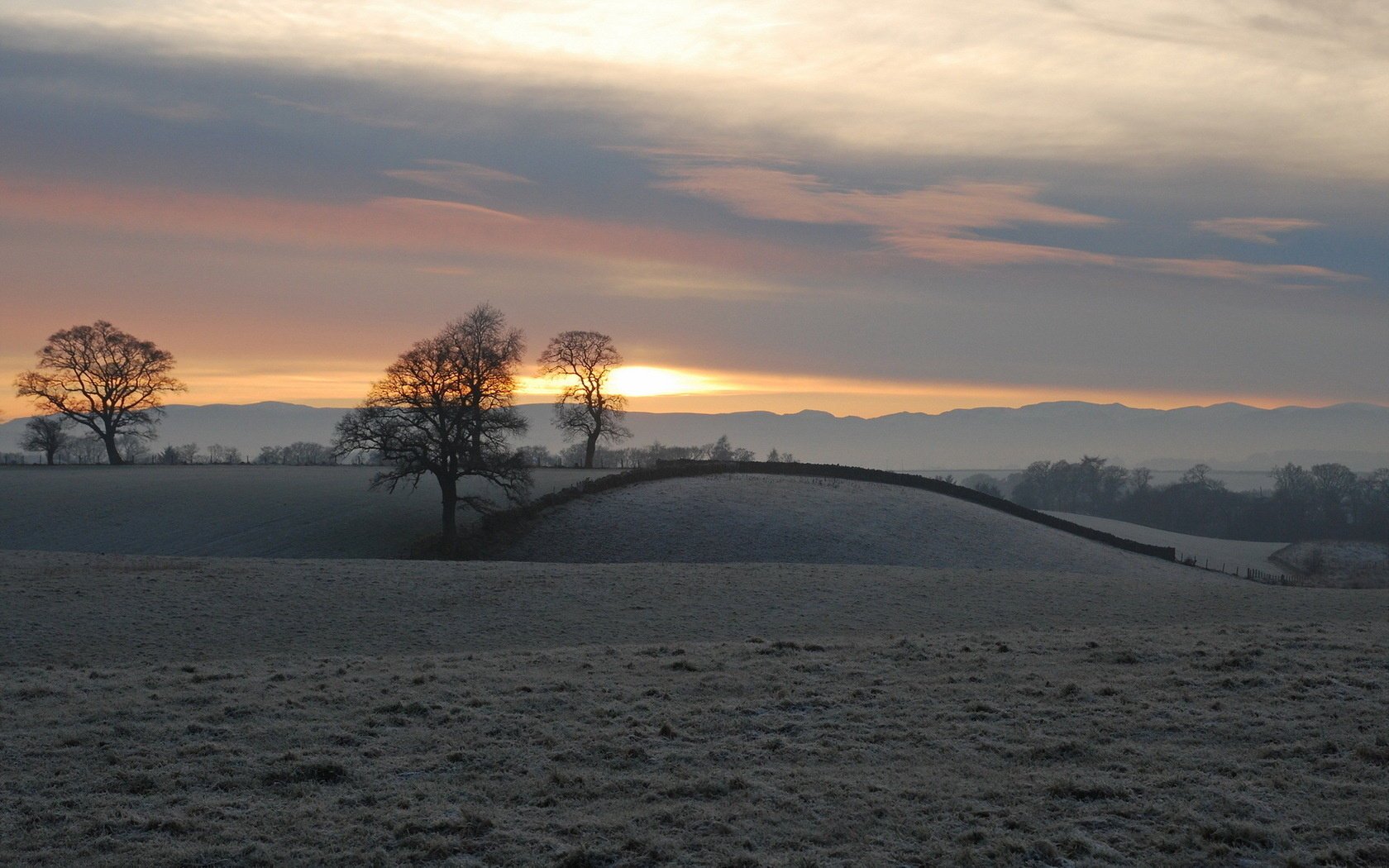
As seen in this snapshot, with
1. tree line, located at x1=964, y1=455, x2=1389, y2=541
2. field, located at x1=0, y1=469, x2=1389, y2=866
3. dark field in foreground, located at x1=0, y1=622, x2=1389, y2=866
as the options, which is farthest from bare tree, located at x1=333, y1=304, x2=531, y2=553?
tree line, located at x1=964, y1=455, x2=1389, y2=541

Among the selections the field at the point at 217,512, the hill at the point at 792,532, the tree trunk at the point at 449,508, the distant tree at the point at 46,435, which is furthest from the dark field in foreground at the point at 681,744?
the distant tree at the point at 46,435

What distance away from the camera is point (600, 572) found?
116ft

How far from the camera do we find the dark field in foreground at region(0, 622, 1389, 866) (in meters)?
10.1

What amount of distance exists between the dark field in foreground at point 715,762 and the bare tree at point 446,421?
1246 inches

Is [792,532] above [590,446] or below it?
below

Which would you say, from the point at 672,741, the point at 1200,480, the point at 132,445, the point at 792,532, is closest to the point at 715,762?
the point at 672,741

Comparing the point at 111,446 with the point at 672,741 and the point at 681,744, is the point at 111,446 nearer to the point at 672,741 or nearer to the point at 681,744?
the point at 672,741

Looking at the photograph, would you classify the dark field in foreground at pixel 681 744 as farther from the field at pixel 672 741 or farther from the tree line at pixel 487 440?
the tree line at pixel 487 440

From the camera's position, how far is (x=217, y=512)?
190 feet

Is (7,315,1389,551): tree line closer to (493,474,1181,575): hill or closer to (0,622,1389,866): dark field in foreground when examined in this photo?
(493,474,1181,575): hill

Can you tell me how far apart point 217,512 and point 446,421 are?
1674 cm

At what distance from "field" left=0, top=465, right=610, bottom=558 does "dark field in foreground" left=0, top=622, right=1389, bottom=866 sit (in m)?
31.7

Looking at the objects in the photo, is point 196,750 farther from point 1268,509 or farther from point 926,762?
point 1268,509

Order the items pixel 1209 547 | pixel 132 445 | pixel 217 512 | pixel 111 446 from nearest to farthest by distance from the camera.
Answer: pixel 217 512, pixel 111 446, pixel 132 445, pixel 1209 547
